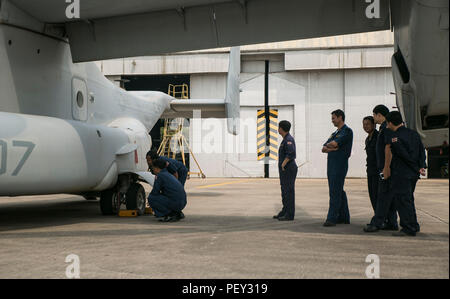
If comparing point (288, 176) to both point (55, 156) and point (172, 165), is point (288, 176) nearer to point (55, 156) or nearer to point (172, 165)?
point (172, 165)

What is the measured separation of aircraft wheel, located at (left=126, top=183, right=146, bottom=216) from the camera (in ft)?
26.1

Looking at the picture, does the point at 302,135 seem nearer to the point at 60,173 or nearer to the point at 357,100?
the point at 357,100

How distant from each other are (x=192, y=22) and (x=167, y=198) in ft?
9.30

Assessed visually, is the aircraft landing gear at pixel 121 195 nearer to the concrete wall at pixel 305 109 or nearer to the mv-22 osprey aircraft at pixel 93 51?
the mv-22 osprey aircraft at pixel 93 51

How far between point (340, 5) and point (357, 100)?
20.9 meters

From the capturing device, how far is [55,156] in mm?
6168

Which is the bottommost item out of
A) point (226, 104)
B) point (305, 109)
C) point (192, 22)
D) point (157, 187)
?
point (157, 187)

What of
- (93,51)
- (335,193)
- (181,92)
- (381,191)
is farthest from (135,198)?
(181,92)

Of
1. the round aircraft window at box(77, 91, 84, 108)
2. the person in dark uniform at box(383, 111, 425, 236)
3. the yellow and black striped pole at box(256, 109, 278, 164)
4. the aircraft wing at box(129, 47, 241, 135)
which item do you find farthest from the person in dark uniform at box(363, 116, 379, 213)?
the yellow and black striped pole at box(256, 109, 278, 164)

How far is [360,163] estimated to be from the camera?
83.8 feet

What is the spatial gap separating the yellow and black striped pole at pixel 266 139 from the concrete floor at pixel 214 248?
18870mm

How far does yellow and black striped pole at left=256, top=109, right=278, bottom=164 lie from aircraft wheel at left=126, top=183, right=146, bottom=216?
18672mm

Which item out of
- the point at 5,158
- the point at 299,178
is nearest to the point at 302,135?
the point at 299,178

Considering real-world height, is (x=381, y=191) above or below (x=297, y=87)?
below
